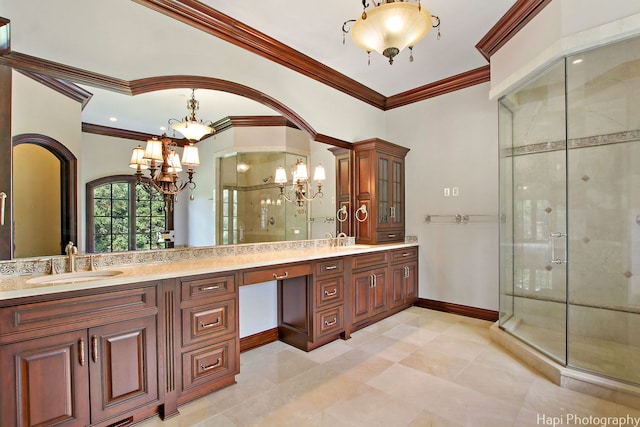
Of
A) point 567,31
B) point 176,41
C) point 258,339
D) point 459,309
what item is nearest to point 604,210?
point 567,31

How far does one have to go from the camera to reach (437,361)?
8.64 ft

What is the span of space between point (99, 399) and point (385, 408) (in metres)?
1.68

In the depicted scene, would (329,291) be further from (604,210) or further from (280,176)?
(604,210)

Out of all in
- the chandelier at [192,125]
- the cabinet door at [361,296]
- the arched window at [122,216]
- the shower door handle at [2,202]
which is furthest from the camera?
the cabinet door at [361,296]

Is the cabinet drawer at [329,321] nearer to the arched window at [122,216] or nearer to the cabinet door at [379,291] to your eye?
the cabinet door at [379,291]

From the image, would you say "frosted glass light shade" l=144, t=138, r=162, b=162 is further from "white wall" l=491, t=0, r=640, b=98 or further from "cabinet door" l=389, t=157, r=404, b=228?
"white wall" l=491, t=0, r=640, b=98

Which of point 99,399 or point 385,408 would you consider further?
point 385,408

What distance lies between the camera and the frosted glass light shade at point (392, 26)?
65.6 inches

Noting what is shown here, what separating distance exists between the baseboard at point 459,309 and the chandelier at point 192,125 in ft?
11.3

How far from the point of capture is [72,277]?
1.92m

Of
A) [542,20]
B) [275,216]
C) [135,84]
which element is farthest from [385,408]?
[542,20]

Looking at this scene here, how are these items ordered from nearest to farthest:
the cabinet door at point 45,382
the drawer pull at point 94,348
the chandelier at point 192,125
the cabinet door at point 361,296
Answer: the cabinet door at point 45,382, the drawer pull at point 94,348, the chandelier at point 192,125, the cabinet door at point 361,296

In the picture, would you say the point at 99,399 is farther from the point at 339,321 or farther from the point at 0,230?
the point at 339,321

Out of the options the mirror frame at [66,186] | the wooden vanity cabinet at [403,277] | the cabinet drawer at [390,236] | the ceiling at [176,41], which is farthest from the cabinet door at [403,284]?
the mirror frame at [66,186]
